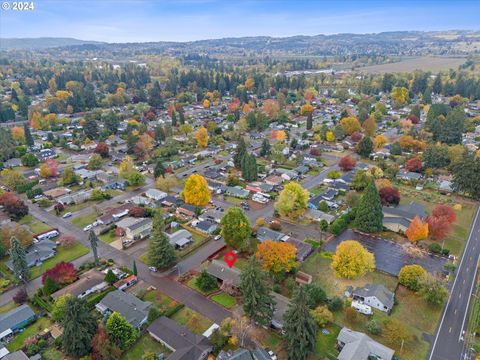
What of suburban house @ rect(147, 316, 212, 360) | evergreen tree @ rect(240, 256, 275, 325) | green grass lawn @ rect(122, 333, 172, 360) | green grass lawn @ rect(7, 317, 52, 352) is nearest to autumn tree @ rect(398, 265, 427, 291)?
evergreen tree @ rect(240, 256, 275, 325)

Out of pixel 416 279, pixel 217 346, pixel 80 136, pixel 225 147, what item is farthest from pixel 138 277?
pixel 80 136

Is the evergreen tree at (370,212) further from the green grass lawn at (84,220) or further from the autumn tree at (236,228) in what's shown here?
the green grass lawn at (84,220)

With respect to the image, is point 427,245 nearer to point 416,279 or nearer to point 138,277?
point 416,279

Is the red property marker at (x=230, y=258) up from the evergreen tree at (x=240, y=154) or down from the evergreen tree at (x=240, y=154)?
down

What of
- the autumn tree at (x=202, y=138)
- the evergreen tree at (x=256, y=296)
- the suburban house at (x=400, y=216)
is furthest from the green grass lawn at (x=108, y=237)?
the autumn tree at (x=202, y=138)

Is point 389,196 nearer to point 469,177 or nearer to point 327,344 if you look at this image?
point 469,177

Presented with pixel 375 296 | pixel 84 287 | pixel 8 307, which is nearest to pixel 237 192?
pixel 84 287
